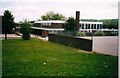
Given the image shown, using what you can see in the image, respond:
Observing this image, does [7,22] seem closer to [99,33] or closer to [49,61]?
[49,61]

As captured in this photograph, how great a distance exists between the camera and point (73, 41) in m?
6.23

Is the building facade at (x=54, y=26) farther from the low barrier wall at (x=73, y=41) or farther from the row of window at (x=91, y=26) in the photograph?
the low barrier wall at (x=73, y=41)

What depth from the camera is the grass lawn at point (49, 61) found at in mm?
6047

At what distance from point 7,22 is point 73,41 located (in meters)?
1.23

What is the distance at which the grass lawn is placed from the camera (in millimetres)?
6047

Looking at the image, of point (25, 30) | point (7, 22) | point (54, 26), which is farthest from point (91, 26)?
point (7, 22)

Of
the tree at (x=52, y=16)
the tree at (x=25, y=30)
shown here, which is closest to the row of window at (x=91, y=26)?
the tree at (x=52, y=16)

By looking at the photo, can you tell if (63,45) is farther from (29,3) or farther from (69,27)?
(29,3)

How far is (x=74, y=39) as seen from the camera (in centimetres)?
624

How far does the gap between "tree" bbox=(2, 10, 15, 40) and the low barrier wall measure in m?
0.74

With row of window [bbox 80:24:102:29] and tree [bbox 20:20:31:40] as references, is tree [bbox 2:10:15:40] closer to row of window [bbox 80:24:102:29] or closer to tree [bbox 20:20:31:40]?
tree [bbox 20:20:31:40]

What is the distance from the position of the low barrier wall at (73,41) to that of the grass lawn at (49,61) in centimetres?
12

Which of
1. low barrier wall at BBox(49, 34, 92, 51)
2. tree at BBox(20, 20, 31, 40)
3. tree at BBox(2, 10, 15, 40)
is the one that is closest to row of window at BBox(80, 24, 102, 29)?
low barrier wall at BBox(49, 34, 92, 51)

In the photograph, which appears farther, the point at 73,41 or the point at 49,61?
the point at 73,41
